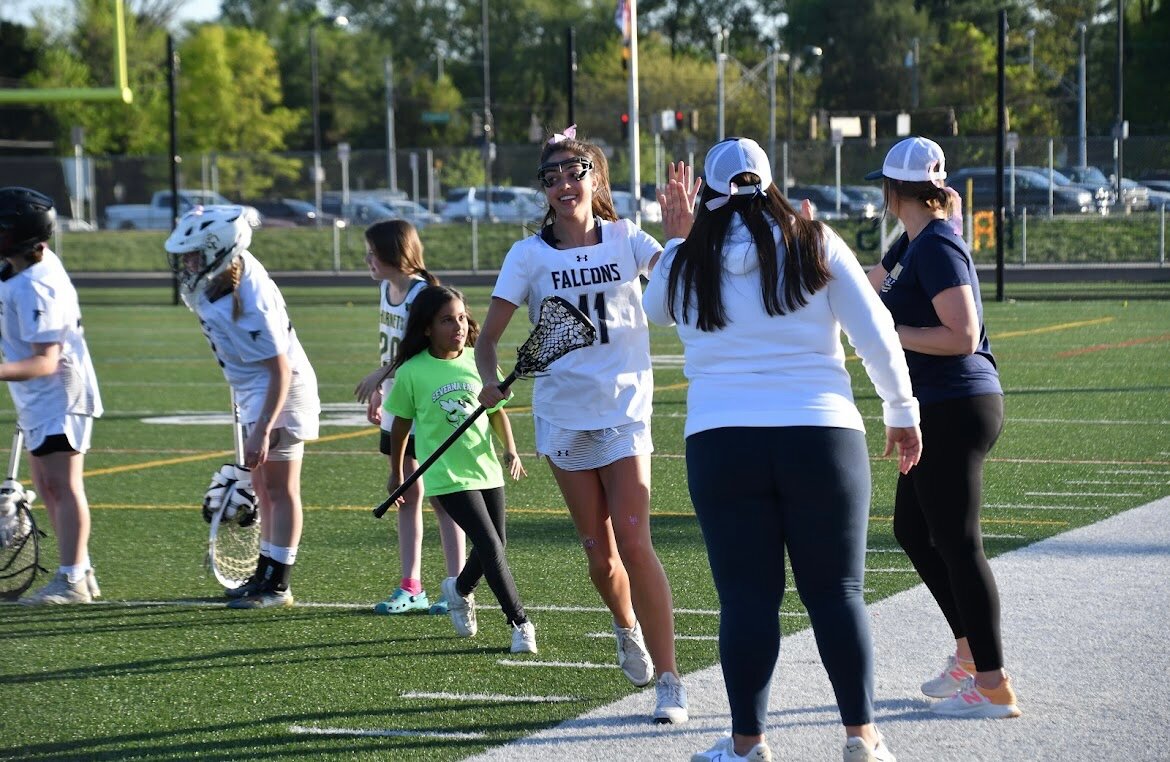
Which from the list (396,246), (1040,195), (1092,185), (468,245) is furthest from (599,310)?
(468,245)

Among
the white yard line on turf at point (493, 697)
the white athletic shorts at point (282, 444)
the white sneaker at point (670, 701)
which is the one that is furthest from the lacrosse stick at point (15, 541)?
the white sneaker at point (670, 701)

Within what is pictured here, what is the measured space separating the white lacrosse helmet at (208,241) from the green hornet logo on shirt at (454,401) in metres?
1.11

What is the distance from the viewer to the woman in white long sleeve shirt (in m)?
4.77

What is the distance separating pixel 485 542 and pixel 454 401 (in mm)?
667

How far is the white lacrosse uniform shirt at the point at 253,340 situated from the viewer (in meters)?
7.57

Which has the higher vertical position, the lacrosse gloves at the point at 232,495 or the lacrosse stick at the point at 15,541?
the lacrosse gloves at the point at 232,495

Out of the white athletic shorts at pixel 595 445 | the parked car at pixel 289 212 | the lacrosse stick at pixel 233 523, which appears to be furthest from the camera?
the parked car at pixel 289 212

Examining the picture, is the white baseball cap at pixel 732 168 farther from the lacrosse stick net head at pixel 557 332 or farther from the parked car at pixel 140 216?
the parked car at pixel 140 216

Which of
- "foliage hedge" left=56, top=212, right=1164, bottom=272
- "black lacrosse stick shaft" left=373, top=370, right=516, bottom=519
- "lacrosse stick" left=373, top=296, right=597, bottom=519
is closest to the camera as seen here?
"lacrosse stick" left=373, top=296, right=597, bottom=519

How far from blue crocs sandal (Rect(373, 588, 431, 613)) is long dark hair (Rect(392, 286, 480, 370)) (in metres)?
1.11

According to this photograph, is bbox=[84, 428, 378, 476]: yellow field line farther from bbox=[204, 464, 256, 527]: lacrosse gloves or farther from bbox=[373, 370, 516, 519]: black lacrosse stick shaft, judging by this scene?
bbox=[373, 370, 516, 519]: black lacrosse stick shaft

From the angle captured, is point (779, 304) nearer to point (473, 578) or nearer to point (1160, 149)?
point (473, 578)

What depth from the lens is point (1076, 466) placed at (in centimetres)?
1146

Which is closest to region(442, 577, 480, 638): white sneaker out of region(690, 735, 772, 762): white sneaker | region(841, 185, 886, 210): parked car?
region(690, 735, 772, 762): white sneaker
